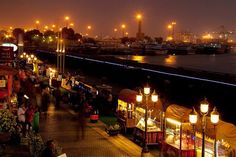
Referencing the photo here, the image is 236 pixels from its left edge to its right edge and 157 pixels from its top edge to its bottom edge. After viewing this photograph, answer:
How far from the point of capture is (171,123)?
18188mm

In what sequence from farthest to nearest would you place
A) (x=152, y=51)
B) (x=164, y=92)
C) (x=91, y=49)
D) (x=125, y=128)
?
(x=152, y=51) < (x=91, y=49) < (x=164, y=92) < (x=125, y=128)

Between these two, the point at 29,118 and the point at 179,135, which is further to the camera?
the point at 29,118

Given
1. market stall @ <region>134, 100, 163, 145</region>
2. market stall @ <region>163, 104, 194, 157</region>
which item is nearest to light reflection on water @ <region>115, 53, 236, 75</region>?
market stall @ <region>134, 100, 163, 145</region>

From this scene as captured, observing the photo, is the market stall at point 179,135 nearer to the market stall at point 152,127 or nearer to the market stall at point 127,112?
the market stall at point 152,127

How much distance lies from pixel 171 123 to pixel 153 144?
5.10 ft

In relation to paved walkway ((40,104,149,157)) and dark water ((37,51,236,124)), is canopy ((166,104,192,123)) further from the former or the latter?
dark water ((37,51,236,124))

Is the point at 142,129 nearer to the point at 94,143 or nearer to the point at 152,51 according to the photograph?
the point at 94,143

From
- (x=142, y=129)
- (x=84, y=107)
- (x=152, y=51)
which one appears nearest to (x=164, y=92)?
(x=84, y=107)

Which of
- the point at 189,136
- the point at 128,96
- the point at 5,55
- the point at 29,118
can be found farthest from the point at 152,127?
the point at 5,55

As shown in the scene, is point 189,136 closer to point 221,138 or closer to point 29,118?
point 221,138

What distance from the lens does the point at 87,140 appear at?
19219mm

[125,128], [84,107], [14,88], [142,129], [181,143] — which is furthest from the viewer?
[14,88]

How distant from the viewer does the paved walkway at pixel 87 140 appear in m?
17.2

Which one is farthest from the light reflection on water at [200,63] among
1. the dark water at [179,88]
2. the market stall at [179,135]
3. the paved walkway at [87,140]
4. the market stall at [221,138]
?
the market stall at [221,138]
